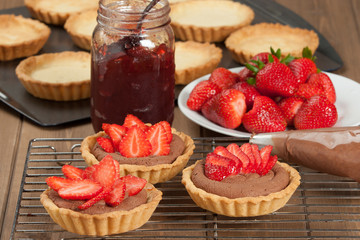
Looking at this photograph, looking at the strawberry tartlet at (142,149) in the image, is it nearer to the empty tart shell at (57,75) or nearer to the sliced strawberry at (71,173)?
the sliced strawberry at (71,173)

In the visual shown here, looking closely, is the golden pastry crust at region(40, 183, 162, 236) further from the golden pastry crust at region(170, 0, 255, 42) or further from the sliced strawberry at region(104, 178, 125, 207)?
the golden pastry crust at region(170, 0, 255, 42)

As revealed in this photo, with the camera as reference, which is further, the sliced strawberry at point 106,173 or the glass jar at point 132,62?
the glass jar at point 132,62

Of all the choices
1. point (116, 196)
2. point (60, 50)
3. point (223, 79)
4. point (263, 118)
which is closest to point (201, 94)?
point (223, 79)

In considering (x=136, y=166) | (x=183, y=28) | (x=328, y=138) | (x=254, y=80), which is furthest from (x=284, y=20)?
(x=136, y=166)

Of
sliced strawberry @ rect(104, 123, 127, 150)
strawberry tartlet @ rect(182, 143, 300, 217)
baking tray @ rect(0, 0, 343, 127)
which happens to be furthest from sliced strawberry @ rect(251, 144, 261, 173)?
baking tray @ rect(0, 0, 343, 127)

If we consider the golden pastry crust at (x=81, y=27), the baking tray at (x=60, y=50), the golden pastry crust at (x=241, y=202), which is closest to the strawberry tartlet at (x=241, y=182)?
the golden pastry crust at (x=241, y=202)

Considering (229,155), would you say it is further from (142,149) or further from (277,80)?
(277,80)
